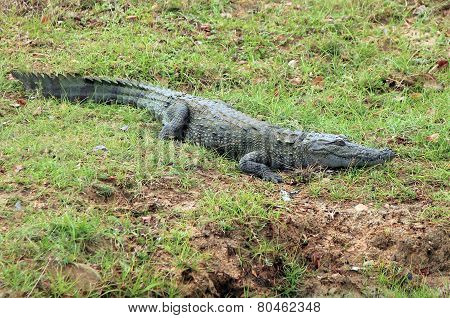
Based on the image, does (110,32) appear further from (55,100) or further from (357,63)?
(357,63)

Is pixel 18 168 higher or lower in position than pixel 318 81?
higher

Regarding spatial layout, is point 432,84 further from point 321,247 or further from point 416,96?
point 321,247

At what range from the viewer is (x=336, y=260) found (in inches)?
200

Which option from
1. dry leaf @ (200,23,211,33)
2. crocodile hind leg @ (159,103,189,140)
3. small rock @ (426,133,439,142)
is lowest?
crocodile hind leg @ (159,103,189,140)

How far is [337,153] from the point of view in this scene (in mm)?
6316

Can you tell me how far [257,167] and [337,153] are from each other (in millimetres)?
749

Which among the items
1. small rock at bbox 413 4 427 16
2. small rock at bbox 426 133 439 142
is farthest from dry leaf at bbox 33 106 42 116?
small rock at bbox 413 4 427 16

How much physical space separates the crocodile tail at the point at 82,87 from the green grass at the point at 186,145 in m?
0.16

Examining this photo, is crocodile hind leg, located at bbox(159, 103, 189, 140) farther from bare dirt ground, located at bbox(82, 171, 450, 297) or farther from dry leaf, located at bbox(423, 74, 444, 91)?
dry leaf, located at bbox(423, 74, 444, 91)

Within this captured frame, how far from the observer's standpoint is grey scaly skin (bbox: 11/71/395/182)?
6.31 metres

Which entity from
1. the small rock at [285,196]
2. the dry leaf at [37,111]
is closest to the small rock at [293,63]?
the small rock at [285,196]

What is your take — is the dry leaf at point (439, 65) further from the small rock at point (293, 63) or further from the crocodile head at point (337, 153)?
the crocodile head at point (337, 153)

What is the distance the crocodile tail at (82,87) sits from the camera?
746 cm

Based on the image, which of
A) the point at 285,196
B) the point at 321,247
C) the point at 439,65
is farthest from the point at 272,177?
the point at 439,65
